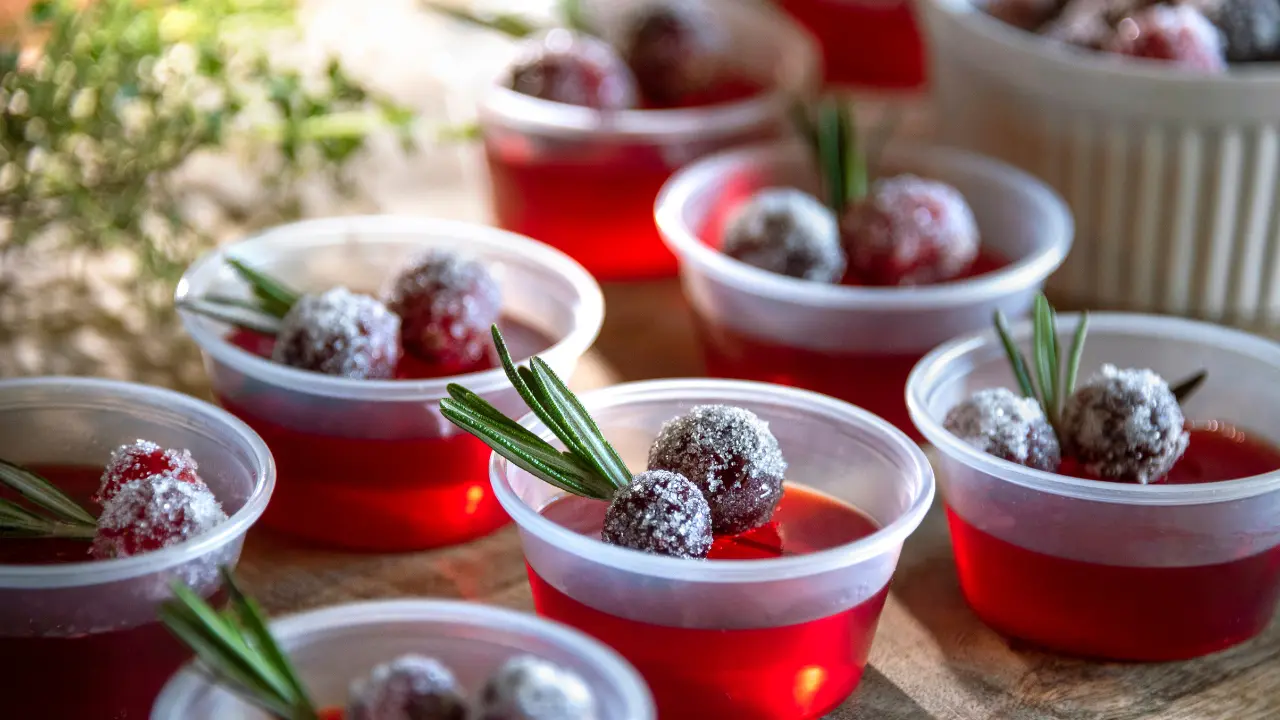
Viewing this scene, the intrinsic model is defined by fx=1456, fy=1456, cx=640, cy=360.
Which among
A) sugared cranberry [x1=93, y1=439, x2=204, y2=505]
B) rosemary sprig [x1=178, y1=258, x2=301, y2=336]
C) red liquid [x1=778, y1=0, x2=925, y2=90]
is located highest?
sugared cranberry [x1=93, y1=439, x2=204, y2=505]

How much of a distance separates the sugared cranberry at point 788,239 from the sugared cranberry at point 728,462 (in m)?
0.40

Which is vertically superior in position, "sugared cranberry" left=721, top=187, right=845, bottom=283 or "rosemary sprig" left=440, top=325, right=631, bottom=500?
"rosemary sprig" left=440, top=325, right=631, bottom=500

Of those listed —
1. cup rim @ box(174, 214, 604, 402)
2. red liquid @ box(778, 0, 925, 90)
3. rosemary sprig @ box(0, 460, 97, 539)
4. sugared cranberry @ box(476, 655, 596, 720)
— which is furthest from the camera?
red liquid @ box(778, 0, 925, 90)

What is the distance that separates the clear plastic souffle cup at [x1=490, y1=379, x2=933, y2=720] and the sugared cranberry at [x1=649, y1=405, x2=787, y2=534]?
4 cm

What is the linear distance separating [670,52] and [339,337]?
0.76 meters

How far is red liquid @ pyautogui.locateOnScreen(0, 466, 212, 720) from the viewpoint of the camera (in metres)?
0.99

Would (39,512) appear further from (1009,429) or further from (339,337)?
(1009,429)

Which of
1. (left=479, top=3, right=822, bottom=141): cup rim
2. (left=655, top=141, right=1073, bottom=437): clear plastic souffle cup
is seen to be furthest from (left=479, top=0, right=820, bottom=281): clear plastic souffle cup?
(left=655, top=141, right=1073, bottom=437): clear plastic souffle cup

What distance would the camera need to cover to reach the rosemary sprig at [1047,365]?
4.06 ft

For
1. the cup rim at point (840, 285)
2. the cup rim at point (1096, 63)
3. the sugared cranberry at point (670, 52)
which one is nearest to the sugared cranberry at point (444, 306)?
the cup rim at point (840, 285)

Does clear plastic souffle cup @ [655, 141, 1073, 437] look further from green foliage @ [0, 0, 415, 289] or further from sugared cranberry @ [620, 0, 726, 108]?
green foliage @ [0, 0, 415, 289]

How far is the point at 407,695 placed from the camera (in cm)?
83

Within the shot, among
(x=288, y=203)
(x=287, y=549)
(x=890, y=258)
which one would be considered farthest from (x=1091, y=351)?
(x=288, y=203)

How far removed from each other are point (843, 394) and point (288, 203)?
2.32 feet
